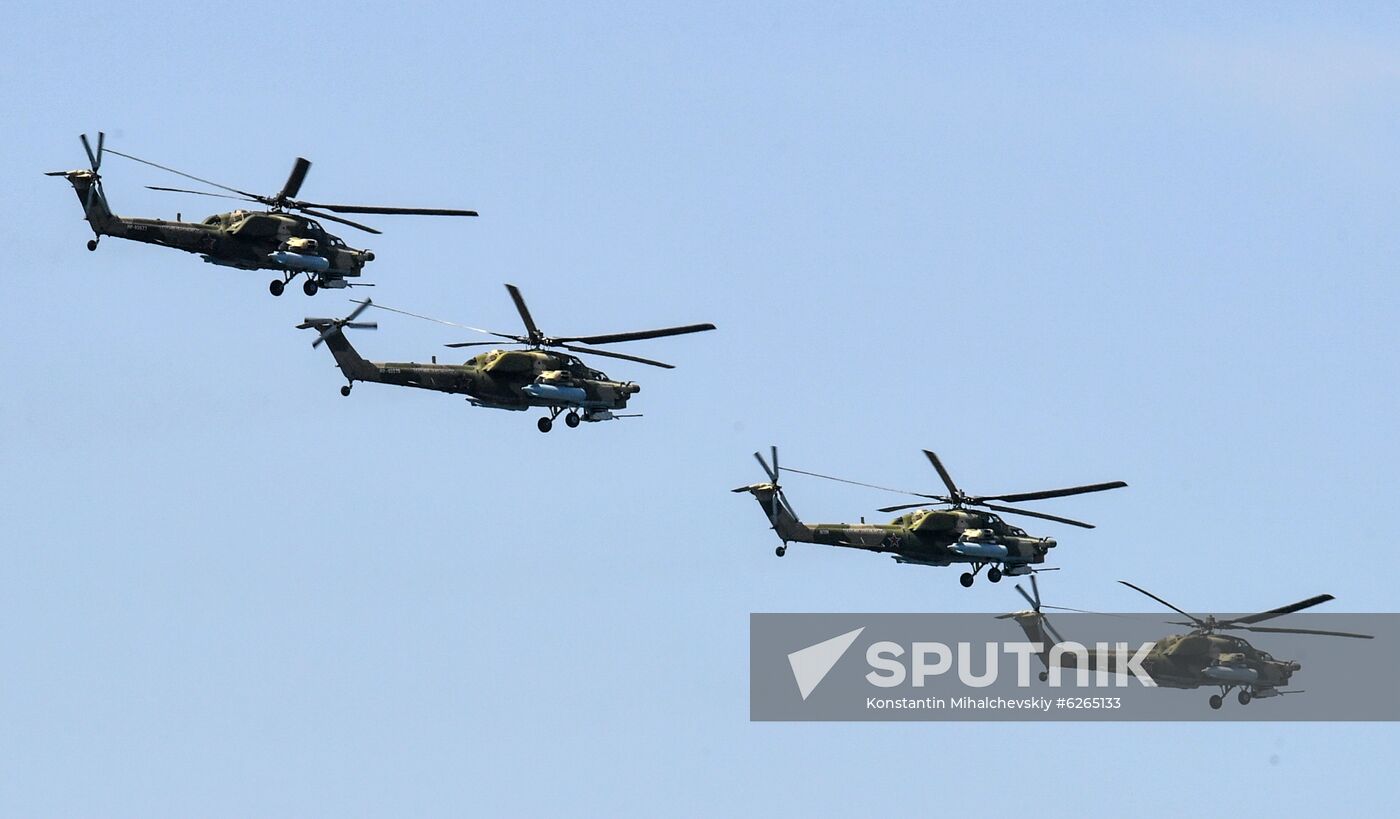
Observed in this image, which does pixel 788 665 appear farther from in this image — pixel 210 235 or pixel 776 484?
pixel 210 235

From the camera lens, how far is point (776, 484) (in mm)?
111250

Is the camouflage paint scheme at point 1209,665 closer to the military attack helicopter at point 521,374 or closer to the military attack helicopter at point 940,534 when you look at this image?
the military attack helicopter at point 940,534

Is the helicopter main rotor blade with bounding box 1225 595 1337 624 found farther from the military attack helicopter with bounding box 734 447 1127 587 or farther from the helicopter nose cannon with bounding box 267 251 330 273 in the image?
the helicopter nose cannon with bounding box 267 251 330 273

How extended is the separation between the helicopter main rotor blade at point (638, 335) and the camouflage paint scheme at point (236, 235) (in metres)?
10.1

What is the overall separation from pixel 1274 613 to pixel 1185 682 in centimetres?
588

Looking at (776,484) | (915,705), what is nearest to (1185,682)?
(915,705)

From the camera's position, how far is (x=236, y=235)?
Answer: 105 meters

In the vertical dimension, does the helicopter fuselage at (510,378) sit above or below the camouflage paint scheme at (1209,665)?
above

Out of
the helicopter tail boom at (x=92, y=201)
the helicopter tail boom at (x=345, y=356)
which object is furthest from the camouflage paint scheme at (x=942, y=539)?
the helicopter tail boom at (x=92, y=201)

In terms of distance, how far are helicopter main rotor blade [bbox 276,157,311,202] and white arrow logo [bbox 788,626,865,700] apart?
34.7 meters

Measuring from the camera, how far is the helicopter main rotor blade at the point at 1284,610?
117 m

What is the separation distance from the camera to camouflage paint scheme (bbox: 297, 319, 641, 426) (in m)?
105

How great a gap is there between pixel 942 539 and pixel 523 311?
21089mm

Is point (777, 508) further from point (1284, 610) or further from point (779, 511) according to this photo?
point (1284, 610)
